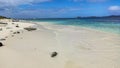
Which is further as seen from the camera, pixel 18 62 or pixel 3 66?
pixel 18 62

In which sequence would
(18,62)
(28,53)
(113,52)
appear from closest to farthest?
(18,62) → (28,53) → (113,52)

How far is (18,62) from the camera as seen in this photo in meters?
6.84

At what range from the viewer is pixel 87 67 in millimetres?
6590

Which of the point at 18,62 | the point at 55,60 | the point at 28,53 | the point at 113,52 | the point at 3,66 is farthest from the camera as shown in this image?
the point at 113,52

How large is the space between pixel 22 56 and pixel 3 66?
4.92 ft

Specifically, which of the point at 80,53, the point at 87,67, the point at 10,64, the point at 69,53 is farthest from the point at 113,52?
the point at 10,64

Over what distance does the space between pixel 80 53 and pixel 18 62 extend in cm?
323

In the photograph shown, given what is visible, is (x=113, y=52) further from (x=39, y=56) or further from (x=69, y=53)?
(x=39, y=56)

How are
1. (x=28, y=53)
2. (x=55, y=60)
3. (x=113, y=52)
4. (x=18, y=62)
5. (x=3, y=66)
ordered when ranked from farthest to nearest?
(x=113, y=52) < (x=28, y=53) < (x=55, y=60) < (x=18, y=62) < (x=3, y=66)

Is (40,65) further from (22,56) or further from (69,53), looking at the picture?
(69,53)

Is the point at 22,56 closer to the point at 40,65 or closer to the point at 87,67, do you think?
the point at 40,65

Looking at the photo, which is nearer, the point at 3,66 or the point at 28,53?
the point at 3,66

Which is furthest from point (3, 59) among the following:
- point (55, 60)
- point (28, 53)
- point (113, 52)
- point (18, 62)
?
point (113, 52)

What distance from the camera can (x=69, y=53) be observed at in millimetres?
8719
